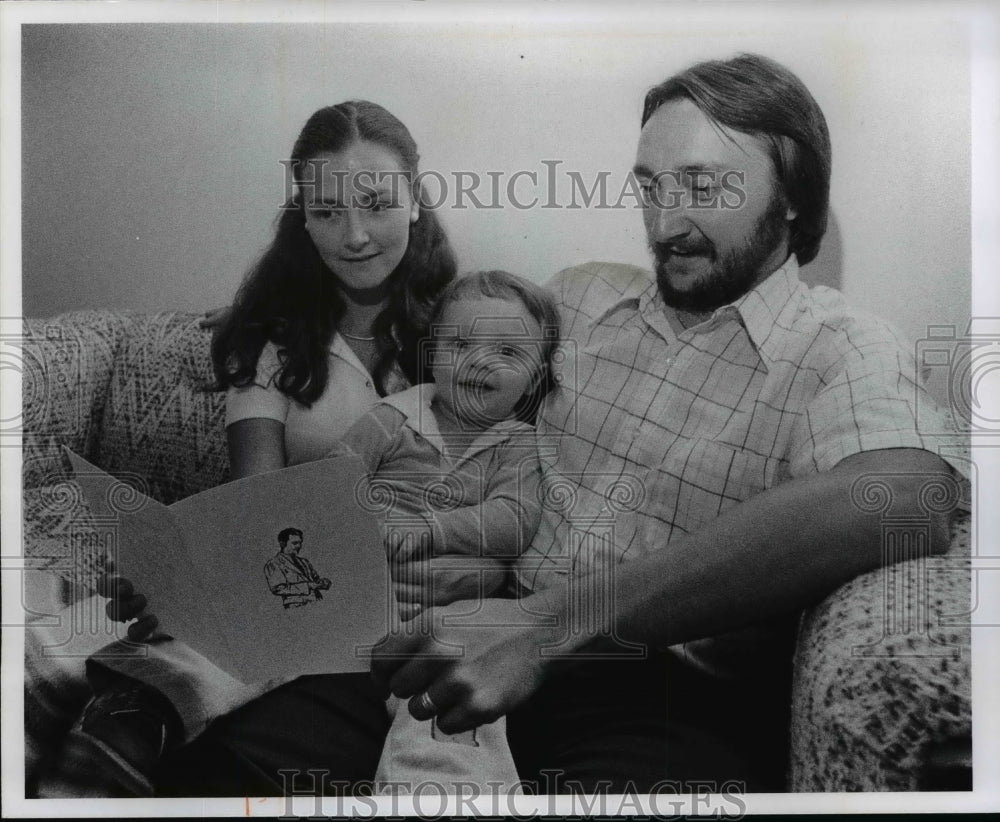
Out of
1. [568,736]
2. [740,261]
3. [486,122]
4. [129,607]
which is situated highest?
[486,122]

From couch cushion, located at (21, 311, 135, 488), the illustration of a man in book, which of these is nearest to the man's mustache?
the illustration of a man in book

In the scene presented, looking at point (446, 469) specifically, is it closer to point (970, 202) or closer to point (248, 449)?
point (248, 449)

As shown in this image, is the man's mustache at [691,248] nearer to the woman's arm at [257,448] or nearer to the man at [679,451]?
the man at [679,451]

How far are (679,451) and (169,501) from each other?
1271 mm

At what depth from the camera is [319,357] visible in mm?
2715

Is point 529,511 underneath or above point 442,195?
underneath

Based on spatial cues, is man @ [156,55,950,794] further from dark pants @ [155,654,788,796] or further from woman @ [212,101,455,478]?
woman @ [212,101,455,478]

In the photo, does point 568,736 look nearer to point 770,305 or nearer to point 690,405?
point 690,405

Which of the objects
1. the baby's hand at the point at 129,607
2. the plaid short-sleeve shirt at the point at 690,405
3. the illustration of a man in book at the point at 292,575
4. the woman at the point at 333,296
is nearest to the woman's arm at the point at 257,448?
the woman at the point at 333,296

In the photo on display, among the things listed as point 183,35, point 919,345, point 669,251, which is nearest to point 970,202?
point 919,345

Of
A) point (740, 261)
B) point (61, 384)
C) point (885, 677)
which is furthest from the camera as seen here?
point (61, 384)

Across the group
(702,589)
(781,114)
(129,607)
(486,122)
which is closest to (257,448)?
(129,607)

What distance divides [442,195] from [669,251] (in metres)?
0.58

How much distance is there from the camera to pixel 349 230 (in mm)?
2697
